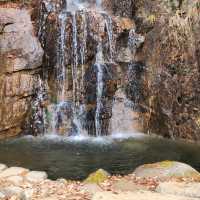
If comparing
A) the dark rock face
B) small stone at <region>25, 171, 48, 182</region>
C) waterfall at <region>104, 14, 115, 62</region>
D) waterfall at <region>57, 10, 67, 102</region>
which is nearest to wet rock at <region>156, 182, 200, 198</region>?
A: small stone at <region>25, 171, 48, 182</region>

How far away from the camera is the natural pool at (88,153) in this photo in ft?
37.0

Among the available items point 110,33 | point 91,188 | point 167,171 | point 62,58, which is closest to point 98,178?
point 91,188

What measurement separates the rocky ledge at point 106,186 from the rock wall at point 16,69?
4.57 meters

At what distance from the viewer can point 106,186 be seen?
8852mm

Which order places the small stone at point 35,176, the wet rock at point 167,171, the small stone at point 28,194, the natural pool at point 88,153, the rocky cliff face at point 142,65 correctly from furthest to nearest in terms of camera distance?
1. the rocky cliff face at point 142,65
2. the natural pool at point 88,153
3. the wet rock at point 167,171
4. the small stone at point 35,176
5. the small stone at point 28,194

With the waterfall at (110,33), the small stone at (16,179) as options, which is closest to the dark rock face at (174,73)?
the waterfall at (110,33)

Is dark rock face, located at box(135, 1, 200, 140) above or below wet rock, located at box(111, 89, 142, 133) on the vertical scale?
above

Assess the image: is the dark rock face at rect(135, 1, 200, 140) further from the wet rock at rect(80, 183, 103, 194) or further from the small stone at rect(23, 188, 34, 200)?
the small stone at rect(23, 188, 34, 200)

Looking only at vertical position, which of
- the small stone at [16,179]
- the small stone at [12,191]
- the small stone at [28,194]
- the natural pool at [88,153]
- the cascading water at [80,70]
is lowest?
the natural pool at [88,153]

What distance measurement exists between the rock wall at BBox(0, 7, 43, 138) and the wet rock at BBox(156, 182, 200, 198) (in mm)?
7138

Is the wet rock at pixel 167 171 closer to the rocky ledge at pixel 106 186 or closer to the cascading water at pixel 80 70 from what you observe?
the rocky ledge at pixel 106 186

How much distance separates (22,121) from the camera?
14.8 meters

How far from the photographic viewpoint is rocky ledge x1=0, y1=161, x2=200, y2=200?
26.7ft

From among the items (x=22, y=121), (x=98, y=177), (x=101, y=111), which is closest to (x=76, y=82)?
(x=101, y=111)
